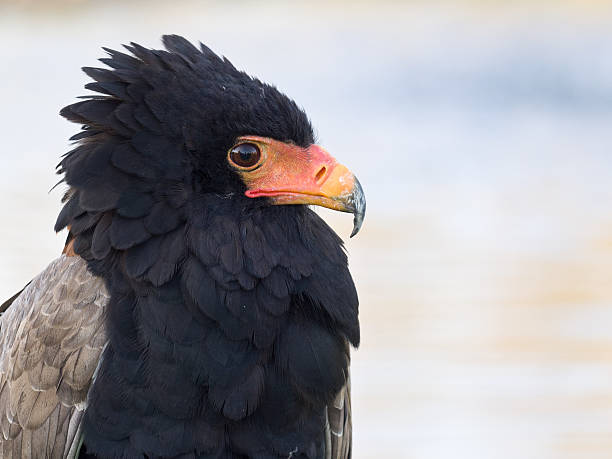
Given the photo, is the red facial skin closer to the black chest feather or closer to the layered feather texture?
the layered feather texture

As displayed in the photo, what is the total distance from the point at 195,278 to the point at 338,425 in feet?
3.75

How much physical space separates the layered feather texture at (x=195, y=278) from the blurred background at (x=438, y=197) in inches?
192

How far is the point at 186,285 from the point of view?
553 cm

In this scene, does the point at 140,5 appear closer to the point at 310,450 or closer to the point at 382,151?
the point at 382,151

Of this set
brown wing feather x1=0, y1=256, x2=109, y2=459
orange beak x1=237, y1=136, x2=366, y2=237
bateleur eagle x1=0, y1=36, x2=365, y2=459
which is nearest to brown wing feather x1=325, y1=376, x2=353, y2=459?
bateleur eagle x1=0, y1=36, x2=365, y2=459

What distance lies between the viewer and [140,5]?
26594 millimetres

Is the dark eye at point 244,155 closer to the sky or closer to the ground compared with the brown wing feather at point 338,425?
closer to the sky

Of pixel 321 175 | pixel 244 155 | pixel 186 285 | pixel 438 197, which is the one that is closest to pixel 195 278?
pixel 186 285

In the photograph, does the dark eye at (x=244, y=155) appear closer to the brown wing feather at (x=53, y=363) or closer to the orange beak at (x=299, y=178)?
A: the orange beak at (x=299, y=178)

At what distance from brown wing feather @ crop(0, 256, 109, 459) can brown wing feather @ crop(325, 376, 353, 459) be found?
1.20 meters

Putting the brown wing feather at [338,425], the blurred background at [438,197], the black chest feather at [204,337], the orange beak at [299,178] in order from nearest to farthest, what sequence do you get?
the black chest feather at [204,337]
the orange beak at [299,178]
the brown wing feather at [338,425]
the blurred background at [438,197]

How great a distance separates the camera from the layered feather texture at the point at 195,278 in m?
5.53

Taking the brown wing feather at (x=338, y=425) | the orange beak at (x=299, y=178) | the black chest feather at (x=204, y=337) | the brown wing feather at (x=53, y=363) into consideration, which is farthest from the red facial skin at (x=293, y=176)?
the brown wing feather at (x=338, y=425)

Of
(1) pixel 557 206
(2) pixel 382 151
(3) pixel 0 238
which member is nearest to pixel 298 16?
(2) pixel 382 151
